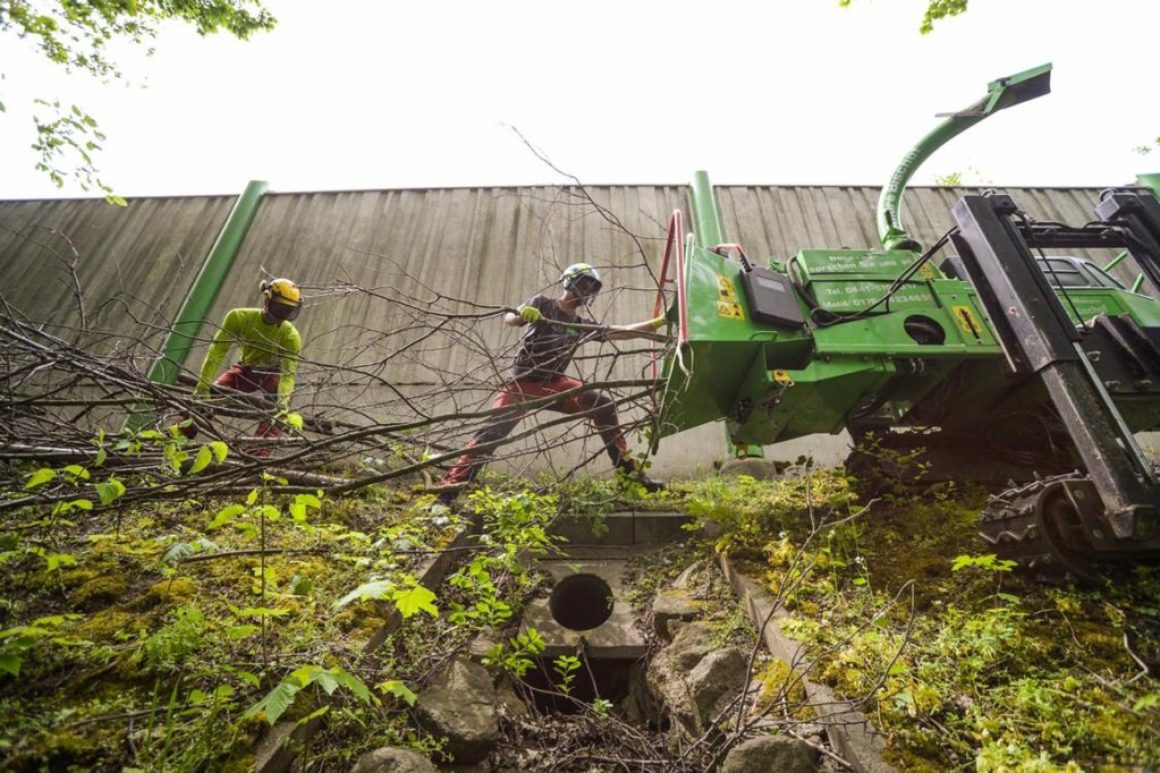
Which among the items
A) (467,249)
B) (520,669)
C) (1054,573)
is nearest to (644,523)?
(520,669)

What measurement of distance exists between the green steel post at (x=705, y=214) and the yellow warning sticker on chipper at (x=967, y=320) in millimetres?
4396

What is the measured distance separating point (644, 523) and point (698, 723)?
1.75m

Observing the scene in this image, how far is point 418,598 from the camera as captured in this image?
1531 mm

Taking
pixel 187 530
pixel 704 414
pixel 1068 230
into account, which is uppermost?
pixel 1068 230

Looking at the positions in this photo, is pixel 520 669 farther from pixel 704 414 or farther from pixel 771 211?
pixel 771 211

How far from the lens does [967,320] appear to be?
3.12 meters

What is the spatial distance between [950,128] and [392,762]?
5549 millimetres

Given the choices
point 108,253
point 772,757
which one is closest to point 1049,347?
point 772,757

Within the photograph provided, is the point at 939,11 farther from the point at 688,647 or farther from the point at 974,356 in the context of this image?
the point at 688,647

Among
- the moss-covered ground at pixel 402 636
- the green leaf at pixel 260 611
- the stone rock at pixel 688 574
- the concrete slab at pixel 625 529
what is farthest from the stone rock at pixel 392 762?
the concrete slab at pixel 625 529

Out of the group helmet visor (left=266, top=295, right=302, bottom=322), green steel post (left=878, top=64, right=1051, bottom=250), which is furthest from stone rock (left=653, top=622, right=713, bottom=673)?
helmet visor (left=266, top=295, right=302, bottom=322)

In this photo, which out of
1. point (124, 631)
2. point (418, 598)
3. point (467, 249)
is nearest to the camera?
point (418, 598)

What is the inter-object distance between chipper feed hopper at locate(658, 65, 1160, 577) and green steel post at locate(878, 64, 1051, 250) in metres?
0.01

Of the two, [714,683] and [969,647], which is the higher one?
[969,647]
